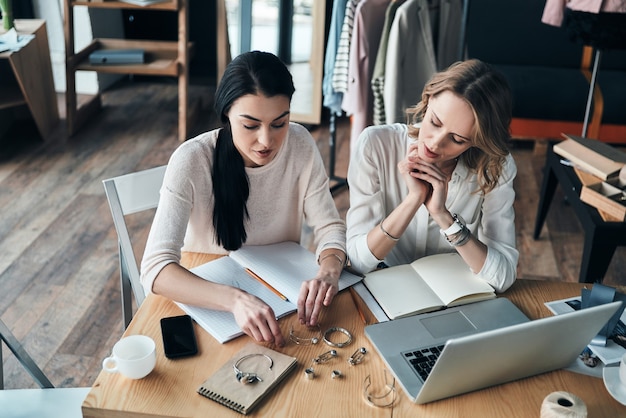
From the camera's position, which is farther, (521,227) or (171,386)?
(521,227)

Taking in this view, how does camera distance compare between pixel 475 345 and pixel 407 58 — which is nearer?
pixel 475 345

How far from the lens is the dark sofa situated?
3.99 meters

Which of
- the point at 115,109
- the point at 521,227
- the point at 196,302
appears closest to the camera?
the point at 196,302

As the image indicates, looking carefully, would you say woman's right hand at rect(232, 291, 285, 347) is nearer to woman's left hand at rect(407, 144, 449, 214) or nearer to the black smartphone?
the black smartphone

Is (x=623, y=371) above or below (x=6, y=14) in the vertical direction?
above

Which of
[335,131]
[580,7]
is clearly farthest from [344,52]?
[580,7]

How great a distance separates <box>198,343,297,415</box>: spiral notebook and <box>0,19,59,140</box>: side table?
9.81 feet

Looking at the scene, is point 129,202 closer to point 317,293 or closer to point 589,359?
point 317,293

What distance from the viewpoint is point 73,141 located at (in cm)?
409

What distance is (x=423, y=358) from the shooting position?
130 cm

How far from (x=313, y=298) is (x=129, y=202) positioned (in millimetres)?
665

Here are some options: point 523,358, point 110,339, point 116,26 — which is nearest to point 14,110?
point 116,26

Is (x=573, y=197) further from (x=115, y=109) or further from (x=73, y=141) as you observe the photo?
(x=115, y=109)

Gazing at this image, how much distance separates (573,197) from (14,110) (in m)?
3.33
